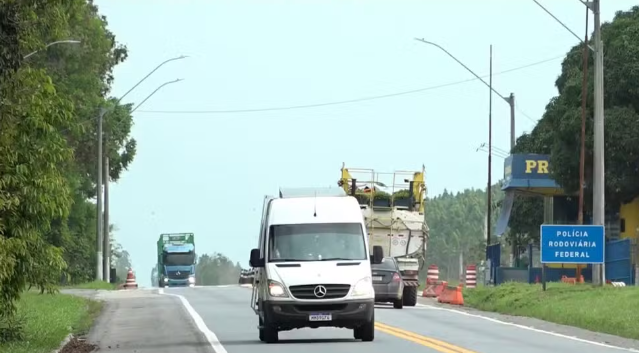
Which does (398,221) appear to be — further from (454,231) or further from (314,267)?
(454,231)

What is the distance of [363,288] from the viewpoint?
24812 mm

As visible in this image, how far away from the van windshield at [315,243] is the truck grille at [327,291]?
0.69 meters

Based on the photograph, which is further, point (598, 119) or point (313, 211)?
point (598, 119)

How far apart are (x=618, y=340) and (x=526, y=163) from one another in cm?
3977

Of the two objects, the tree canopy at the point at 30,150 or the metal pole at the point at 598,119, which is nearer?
the tree canopy at the point at 30,150

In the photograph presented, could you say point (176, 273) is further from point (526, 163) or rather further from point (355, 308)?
point (355, 308)

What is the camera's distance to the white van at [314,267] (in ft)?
80.8

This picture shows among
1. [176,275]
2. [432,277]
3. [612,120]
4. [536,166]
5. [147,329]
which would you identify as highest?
[612,120]

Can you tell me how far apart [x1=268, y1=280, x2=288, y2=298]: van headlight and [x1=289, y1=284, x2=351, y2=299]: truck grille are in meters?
0.14

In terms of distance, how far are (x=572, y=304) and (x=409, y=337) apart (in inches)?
412

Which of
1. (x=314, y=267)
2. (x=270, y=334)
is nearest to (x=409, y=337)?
(x=314, y=267)

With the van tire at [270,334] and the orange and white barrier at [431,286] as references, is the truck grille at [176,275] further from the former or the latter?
the van tire at [270,334]

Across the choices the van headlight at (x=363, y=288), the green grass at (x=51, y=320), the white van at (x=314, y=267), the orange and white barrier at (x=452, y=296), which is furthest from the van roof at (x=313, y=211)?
the orange and white barrier at (x=452, y=296)

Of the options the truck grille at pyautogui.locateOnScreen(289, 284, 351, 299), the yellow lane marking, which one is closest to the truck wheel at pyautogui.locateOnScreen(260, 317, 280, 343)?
the truck grille at pyautogui.locateOnScreen(289, 284, 351, 299)
